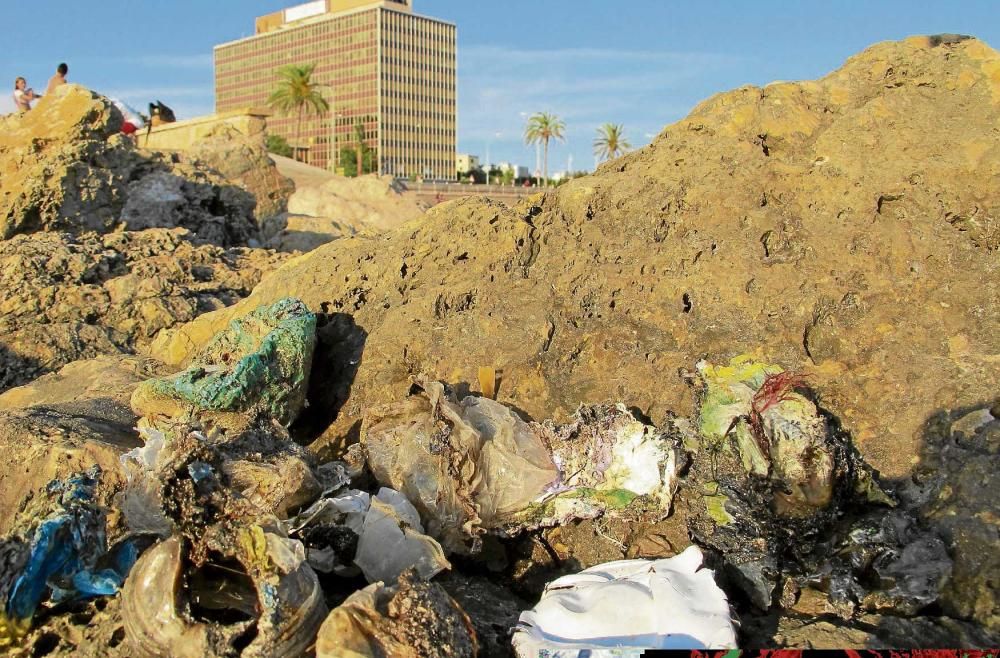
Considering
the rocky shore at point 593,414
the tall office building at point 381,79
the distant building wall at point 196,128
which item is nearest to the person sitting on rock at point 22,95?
the rocky shore at point 593,414

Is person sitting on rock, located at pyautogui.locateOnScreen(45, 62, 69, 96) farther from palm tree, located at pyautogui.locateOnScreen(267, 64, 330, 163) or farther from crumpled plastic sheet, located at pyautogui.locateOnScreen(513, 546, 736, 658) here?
palm tree, located at pyautogui.locateOnScreen(267, 64, 330, 163)

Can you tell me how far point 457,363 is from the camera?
399 cm

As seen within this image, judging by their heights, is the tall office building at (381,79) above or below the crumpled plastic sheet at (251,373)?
above

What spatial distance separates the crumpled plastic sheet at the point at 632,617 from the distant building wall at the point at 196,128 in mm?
21127

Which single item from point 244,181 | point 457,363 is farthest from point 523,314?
point 244,181

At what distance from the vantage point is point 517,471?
131 inches

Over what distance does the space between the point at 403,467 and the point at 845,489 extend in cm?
165

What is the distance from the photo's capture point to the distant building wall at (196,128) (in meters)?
23.1

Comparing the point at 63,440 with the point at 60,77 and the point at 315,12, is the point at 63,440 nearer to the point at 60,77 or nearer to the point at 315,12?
the point at 60,77

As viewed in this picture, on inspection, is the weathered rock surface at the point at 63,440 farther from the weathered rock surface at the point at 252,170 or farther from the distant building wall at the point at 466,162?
the distant building wall at the point at 466,162

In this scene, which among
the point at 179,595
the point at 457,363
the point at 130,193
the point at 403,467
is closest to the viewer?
the point at 179,595

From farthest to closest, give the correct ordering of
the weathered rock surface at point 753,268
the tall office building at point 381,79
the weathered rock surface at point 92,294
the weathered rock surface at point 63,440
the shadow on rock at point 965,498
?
the tall office building at point 381,79
the weathered rock surface at point 92,294
the weathered rock surface at point 753,268
the weathered rock surface at point 63,440
the shadow on rock at point 965,498

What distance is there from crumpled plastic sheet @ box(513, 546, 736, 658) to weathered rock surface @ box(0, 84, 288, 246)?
22.5ft

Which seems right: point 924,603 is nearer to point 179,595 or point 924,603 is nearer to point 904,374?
point 904,374
